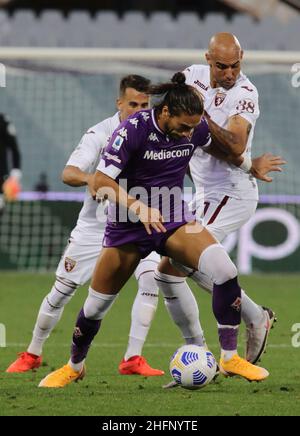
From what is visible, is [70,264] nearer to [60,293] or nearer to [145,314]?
[60,293]

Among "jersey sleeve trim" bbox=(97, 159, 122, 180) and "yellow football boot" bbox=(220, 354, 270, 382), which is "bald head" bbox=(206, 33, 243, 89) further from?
"yellow football boot" bbox=(220, 354, 270, 382)

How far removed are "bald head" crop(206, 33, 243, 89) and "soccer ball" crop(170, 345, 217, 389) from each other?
215 centimetres

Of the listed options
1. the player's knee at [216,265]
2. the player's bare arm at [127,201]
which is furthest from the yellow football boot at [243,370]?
the player's bare arm at [127,201]

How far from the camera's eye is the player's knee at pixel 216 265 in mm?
6836

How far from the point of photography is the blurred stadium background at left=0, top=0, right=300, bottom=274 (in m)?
16.4

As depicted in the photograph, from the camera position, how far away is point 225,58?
25.1 ft

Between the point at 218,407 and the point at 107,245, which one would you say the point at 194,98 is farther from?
the point at 218,407

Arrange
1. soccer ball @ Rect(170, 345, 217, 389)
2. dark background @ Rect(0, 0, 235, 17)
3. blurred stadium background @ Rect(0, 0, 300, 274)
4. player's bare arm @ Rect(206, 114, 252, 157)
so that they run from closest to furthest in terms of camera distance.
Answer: soccer ball @ Rect(170, 345, 217, 389)
player's bare arm @ Rect(206, 114, 252, 157)
blurred stadium background @ Rect(0, 0, 300, 274)
dark background @ Rect(0, 0, 235, 17)

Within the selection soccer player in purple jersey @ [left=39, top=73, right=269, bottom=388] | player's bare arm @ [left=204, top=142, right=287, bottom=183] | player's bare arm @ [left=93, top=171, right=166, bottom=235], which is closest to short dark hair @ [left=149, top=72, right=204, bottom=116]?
soccer player in purple jersey @ [left=39, top=73, right=269, bottom=388]

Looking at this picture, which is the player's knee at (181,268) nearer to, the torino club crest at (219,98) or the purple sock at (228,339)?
the purple sock at (228,339)

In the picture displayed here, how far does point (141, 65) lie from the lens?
20.2 meters

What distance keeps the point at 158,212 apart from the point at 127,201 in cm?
21

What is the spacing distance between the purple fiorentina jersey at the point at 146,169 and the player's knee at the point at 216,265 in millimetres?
312

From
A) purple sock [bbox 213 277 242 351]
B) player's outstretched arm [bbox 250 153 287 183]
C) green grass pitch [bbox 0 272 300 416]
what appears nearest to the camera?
green grass pitch [bbox 0 272 300 416]
